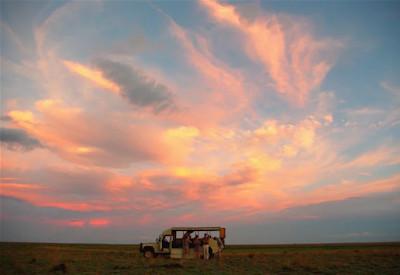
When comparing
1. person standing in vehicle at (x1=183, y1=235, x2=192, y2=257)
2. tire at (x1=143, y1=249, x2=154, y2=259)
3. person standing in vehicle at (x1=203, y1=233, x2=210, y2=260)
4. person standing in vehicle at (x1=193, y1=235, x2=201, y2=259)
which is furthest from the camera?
tire at (x1=143, y1=249, x2=154, y2=259)

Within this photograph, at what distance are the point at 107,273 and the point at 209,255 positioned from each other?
1281 cm

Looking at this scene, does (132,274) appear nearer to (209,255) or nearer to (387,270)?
(209,255)

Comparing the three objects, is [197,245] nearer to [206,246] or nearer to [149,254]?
[206,246]

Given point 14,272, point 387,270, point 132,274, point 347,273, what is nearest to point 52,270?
point 14,272

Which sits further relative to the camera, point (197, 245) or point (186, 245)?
point (186, 245)

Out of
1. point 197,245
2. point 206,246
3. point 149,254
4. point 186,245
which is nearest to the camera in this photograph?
point 206,246

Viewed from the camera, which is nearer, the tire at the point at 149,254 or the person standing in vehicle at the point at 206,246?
the person standing in vehicle at the point at 206,246

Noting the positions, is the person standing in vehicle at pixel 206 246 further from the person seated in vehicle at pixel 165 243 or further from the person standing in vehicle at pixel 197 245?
the person seated in vehicle at pixel 165 243

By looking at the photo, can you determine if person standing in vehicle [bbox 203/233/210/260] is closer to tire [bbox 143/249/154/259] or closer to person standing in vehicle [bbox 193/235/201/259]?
person standing in vehicle [bbox 193/235/201/259]

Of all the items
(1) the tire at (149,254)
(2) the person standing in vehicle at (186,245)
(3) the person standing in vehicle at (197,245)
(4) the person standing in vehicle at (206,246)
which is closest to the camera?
(4) the person standing in vehicle at (206,246)

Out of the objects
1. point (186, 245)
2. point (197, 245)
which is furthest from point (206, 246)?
point (186, 245)

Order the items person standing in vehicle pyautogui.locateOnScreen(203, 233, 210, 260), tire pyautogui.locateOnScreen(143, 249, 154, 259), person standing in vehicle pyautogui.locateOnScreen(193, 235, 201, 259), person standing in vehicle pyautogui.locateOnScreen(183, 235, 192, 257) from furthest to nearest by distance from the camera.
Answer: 1. tire pyautogui.locateOnScreen(143, 249, 154, 259)
2. person standing in vehicle pyautogui.locateOnScreen(183, 235, 192, 257)
3. person standing in vehicle pyautogui.locateOnScreen(193, 235, 201, 259)
4. person standing in vehicle pyautogui.locateOnScreen(203, 233, 210, 260)

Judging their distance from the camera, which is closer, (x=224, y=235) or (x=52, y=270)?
(x=52, y=270)

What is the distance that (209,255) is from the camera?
31.0m
